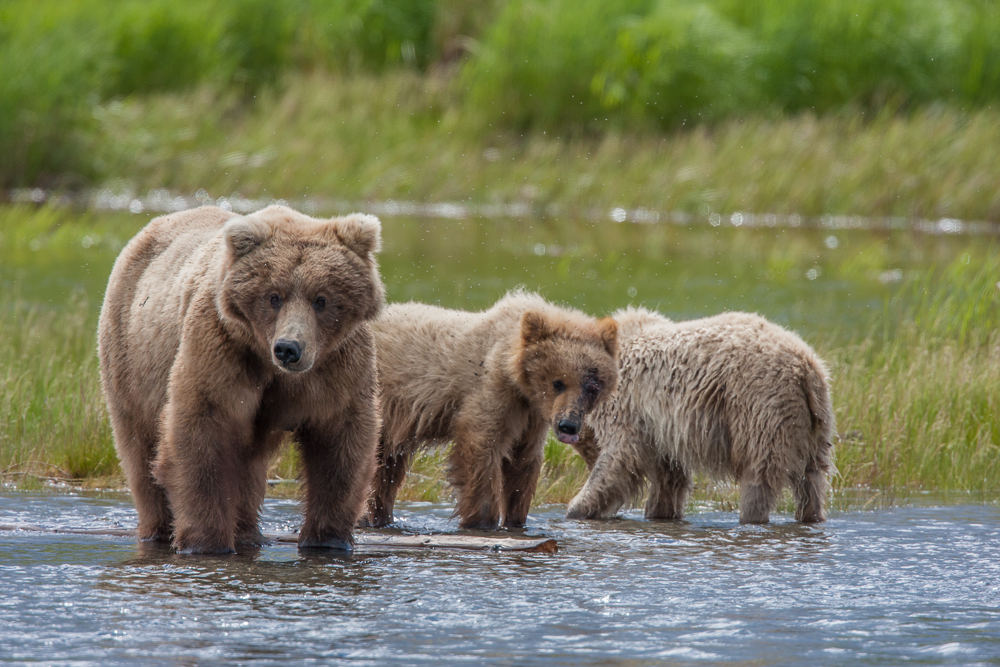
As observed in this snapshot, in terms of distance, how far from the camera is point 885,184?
23438 millimetres

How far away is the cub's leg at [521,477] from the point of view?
8180 mm

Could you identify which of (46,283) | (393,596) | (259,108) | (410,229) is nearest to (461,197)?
(410,229)

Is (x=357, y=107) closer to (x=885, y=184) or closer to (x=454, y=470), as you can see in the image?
(x=885, y=184)

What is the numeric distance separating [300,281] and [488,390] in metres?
1.91

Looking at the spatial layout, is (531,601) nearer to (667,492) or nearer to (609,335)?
(609,335)

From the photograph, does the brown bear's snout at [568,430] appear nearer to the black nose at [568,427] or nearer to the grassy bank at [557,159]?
the black nose at [568,427]

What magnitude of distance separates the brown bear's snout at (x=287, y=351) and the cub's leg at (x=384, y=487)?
221 centimetres

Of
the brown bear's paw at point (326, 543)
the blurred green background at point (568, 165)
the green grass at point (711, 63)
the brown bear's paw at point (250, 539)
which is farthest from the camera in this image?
the green grass at point (711, 63)

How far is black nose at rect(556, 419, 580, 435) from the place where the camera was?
24.4 feet

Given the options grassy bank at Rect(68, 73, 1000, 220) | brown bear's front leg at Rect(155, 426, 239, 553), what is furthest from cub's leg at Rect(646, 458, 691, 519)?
grassy bank at Rect(68, 73, 1000, 220)

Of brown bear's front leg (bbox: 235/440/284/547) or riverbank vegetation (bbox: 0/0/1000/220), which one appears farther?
riverbank vegetation (bbox: 0/0/1000/220)

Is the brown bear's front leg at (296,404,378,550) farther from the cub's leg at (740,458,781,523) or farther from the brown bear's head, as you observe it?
the cub's leg at (740,458,781,523)

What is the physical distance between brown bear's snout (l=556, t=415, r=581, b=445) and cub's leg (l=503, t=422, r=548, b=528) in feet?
2.31

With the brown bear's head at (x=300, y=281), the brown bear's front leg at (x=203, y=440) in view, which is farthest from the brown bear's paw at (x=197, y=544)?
the brown bear's head at (x=300, y=281)
